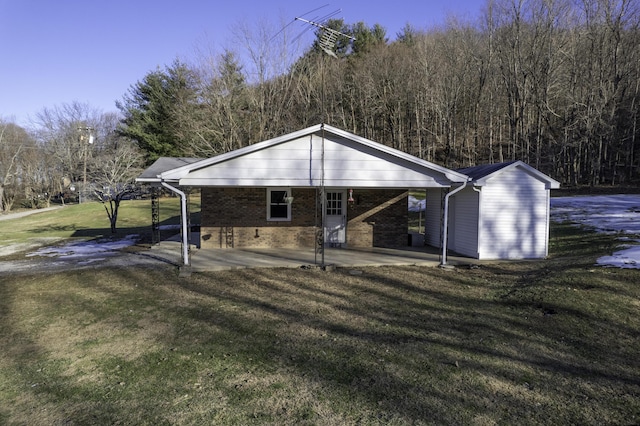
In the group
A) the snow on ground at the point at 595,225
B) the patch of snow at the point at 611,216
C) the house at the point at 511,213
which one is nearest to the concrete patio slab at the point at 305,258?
the house at the point at 511,213

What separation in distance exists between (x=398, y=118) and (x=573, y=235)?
878 inches

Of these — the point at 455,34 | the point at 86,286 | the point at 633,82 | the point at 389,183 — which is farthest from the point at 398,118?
the point at 86,286

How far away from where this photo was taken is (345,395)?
3900mm

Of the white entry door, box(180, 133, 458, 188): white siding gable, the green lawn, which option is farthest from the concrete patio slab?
the green lawn

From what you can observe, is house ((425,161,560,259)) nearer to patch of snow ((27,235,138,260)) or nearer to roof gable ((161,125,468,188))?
roof gable ((161,125,468,188))

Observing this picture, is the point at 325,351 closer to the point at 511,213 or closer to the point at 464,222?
the point at 464,222

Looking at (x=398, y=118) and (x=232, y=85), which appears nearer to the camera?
(x=232, y=85)

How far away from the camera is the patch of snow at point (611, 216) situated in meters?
9.36

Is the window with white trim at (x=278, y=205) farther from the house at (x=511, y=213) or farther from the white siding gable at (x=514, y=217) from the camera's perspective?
the white siding gable at (x=514, y=217)

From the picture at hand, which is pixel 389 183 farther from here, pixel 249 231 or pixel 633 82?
pixel 633 82

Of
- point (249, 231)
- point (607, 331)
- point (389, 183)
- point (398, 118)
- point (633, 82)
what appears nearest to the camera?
point (607, 331)

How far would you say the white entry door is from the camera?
1386 cm

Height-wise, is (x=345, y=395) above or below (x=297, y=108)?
below

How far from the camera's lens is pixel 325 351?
504 cm
